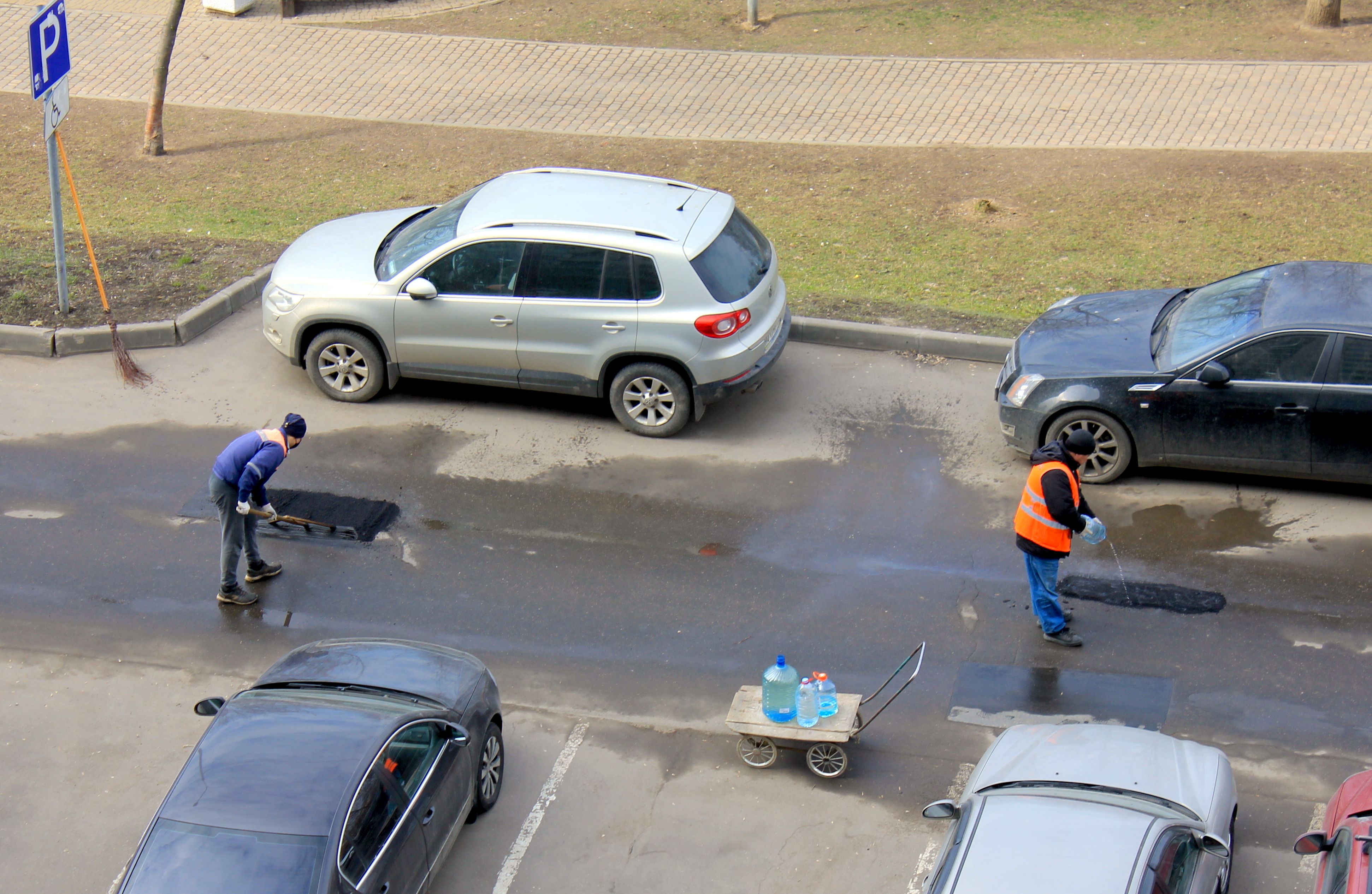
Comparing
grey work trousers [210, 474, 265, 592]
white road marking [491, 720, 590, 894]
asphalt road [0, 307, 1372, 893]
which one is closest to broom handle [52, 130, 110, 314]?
asphalt road [0, 307, 1372, 893]

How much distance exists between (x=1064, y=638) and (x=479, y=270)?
5791 mm

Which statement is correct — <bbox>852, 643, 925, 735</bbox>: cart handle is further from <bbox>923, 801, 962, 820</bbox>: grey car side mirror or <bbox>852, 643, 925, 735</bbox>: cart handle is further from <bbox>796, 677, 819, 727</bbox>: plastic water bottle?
<bbox>923, 801, 962, 820</bbox>: grey car side mirror

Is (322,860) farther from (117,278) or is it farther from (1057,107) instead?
(1057,107)

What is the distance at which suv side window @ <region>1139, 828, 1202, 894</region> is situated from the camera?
5.62 metres

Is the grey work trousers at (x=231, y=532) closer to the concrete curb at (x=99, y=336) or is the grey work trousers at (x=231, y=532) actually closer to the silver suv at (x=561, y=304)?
the silver suv at (x=561, y=304)

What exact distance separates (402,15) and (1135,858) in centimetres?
1955

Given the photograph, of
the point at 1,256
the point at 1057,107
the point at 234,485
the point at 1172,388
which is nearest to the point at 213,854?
the point at 234,485

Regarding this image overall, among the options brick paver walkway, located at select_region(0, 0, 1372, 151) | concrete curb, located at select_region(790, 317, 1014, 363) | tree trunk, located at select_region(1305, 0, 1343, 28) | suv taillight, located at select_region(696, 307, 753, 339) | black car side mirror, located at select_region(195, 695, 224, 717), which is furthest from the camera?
tree trunk, located at select_region(1305, 0, 1343, 28)

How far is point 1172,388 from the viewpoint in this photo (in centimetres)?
1003

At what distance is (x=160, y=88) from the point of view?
16.6 metres

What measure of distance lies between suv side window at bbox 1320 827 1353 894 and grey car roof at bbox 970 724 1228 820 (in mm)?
→ 582

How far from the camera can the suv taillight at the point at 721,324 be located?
35.4ft

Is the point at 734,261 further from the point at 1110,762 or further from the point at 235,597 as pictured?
the point at 1110,762

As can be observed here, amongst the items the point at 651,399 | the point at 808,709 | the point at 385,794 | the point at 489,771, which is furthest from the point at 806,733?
the point at 651,399
